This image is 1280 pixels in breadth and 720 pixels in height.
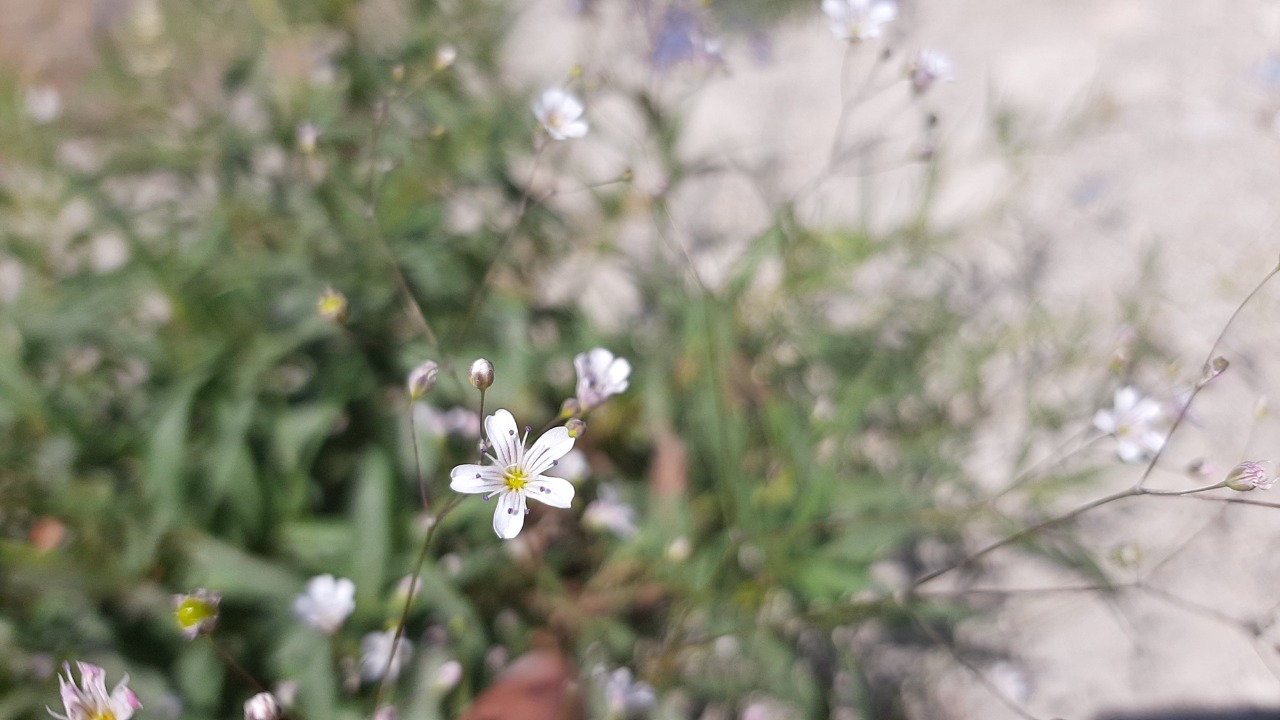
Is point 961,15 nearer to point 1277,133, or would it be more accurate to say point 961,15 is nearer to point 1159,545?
point 1277,133

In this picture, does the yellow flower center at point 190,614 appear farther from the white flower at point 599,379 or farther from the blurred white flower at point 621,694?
the blurred white flower at point 621,694

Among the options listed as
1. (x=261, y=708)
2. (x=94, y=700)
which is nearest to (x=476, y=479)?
(x=261, y=708)

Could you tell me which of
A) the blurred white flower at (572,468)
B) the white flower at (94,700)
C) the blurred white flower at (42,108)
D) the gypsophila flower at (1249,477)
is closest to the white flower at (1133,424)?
the gypsophila flower at (1249,477)

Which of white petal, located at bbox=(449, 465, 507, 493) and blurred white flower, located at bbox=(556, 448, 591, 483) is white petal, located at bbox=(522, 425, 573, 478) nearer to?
white petal, located at bbox=(449, 465, 507, 493)

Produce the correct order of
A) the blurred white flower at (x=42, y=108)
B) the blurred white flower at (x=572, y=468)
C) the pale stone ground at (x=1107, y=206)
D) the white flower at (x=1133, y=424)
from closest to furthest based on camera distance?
the white flower at (x=1133, y=424)
the blurred white flower at (x=572, y=468)
the pale stone ground at (x=1107, y=206)
the blurred white flower at (x=42, y=108)

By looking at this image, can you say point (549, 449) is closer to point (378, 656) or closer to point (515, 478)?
point (515, 478)

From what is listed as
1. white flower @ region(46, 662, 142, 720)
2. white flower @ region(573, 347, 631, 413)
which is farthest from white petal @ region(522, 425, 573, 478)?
white flower @ region(46, 662, 142, 720)

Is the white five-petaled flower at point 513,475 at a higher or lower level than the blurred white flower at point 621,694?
higher
